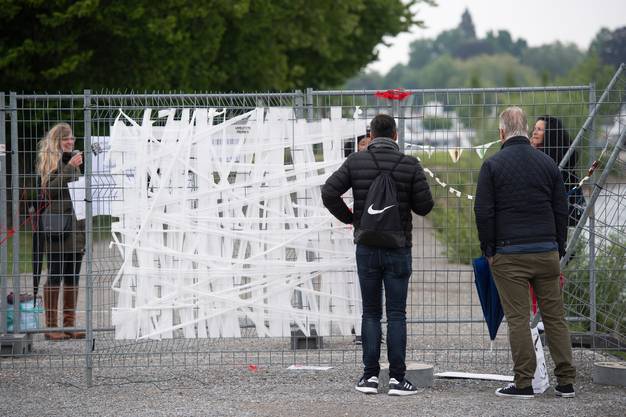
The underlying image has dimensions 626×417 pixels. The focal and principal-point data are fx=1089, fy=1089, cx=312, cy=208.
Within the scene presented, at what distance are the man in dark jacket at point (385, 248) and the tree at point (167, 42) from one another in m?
15.0

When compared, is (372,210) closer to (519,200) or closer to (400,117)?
(519,200)

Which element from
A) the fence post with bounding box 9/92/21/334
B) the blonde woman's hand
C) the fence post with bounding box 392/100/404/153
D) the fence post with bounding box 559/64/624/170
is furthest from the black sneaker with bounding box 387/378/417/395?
the fence post with bounding box 9/92/21/334

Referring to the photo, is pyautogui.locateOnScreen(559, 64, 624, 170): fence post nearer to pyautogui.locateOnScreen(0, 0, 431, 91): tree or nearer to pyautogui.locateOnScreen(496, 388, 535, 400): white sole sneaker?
pyautogui.locateOnScreen(496, 388, 535, 400): white sole sneaker

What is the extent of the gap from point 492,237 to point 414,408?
134 centimetres

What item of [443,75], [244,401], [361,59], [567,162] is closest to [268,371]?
[244,401]

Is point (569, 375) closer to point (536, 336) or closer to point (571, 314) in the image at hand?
point (536, 336)

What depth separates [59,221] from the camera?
1002 centimetres

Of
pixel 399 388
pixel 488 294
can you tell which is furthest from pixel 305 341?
pixel 488 294

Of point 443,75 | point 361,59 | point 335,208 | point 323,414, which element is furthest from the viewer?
point 443,75

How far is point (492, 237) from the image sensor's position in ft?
25.6

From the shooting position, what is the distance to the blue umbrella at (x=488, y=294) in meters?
8.32

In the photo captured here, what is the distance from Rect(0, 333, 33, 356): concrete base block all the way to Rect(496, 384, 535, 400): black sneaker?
Result: 4.35 metres

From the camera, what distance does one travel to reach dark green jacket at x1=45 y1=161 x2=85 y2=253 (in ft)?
32.8

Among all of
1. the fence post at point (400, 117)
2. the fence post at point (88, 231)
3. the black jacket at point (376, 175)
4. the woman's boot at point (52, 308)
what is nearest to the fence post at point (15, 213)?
the woman's boot at point (52, 308)
